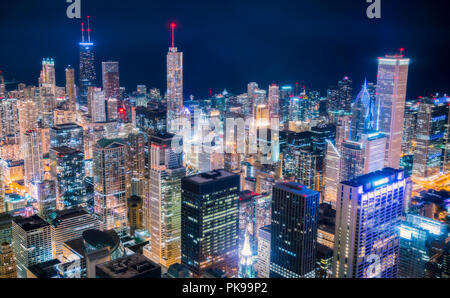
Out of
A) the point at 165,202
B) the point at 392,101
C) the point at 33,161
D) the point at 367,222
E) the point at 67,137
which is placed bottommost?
the point at 165,202

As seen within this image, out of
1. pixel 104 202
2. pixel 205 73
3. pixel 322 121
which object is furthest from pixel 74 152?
pixel 322 121

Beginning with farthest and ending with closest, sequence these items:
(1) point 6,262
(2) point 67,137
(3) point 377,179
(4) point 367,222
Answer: (2) point 67,137 < (1) point 6,262 < (3) point 377,179 < (4) point 367,222

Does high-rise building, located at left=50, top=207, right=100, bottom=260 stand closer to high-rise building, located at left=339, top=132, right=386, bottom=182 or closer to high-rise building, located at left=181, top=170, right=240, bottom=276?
high-rise building, located at left=181, top=170, right=240, bottom=276

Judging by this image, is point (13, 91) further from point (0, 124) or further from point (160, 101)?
point (160, 101)

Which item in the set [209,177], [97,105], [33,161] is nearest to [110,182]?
[33,161]

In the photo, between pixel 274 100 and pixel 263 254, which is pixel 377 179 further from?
pixel 274 100

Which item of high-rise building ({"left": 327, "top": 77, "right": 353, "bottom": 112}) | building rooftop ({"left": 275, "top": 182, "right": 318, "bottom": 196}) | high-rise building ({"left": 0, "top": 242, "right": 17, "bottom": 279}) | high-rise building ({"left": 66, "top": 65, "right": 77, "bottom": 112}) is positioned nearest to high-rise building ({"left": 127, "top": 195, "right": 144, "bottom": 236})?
high-rise building ({"left": 0, "top": 242, "right": 17, "bottom": 279})

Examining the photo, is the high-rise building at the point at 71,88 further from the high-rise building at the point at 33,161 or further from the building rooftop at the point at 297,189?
the building rooftop at the point at 297,189

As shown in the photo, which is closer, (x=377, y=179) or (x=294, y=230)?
(x=377, y=179)
